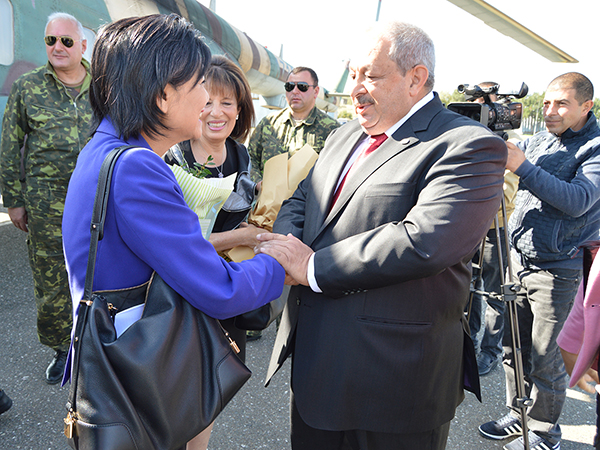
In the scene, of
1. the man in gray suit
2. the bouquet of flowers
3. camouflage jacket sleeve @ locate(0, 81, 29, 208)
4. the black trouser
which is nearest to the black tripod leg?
the man in gray suit

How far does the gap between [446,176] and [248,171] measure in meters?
1.39

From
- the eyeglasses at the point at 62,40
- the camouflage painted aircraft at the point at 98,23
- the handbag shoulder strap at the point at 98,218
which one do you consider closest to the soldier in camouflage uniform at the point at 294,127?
the eyeglasses at the point at 62,40

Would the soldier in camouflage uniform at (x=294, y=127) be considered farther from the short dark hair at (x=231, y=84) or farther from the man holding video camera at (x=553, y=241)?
the man holding video camera at (x=553, y=241)

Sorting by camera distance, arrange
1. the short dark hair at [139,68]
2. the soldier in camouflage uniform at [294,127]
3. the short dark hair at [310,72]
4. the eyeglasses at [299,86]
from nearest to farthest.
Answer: the short dark hair at [139,68]
the soldier in camouflage uniform at [294,127]
the eyeglasses at [299,86]
the short dark hair at [310,72]

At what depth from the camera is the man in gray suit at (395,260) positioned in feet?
4.51

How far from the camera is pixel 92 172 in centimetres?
111

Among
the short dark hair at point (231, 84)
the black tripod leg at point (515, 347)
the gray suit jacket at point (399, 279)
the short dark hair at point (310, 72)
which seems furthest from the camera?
the short dark hair at point (310, 72)

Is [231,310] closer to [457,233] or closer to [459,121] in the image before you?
[457,233]

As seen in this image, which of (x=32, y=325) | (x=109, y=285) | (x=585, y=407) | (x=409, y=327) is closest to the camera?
(x=109, y=285)

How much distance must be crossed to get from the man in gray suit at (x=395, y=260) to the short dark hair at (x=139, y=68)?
65 cm

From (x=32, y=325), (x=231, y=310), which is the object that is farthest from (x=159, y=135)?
(x=32, y=325)

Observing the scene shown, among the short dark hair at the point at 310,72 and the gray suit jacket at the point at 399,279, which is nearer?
the gray suit jacket at the point at 399,279

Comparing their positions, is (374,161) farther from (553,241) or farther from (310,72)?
(310,72)

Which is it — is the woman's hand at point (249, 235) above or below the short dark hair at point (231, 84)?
below
